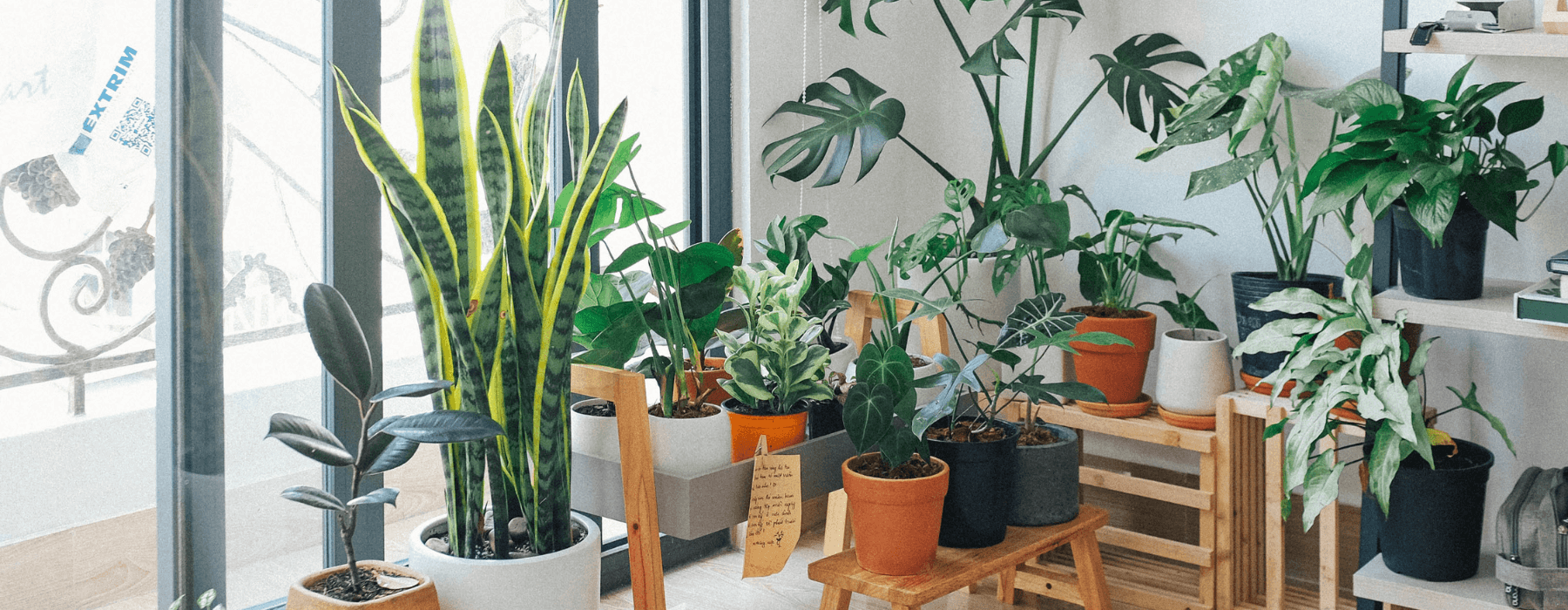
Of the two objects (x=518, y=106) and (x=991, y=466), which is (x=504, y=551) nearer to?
(x=991, y=466)

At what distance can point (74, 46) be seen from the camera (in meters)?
1.62

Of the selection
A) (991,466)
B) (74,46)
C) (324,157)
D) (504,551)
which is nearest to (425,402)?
(324,157)

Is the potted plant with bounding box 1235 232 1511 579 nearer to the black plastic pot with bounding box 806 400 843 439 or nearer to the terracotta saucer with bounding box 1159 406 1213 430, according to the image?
the terracotta saucer with bounding box 1159 406 1213 430

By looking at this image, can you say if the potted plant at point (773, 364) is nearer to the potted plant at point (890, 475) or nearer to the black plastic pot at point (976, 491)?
the potted plant at point (890, 475)

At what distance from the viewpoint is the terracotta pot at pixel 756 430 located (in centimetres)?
175

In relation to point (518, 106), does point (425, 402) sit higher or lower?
lower

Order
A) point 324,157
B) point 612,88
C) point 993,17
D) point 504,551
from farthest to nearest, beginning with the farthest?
point 993,17 < point 612,88 < point 324,157 < point 504,551

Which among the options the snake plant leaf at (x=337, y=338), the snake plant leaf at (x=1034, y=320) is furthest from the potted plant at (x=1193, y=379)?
the snake plant leaf at (x=337, y=338)

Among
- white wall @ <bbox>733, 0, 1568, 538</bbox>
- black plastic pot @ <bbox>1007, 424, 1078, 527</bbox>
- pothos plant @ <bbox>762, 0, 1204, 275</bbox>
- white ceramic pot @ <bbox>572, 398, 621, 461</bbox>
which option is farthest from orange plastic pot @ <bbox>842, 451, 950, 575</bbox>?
white wall @ <bbox>733, 0, 1568, 538</bbox>

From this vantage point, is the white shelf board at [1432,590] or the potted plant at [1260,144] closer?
the white shelf board at [1432,590]

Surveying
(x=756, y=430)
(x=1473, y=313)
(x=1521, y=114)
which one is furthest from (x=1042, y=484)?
(x=1521, y=114)

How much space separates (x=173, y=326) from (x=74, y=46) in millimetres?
410

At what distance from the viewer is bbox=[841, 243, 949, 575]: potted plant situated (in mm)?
1625

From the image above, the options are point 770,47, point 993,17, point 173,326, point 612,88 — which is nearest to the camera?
point 173,326
